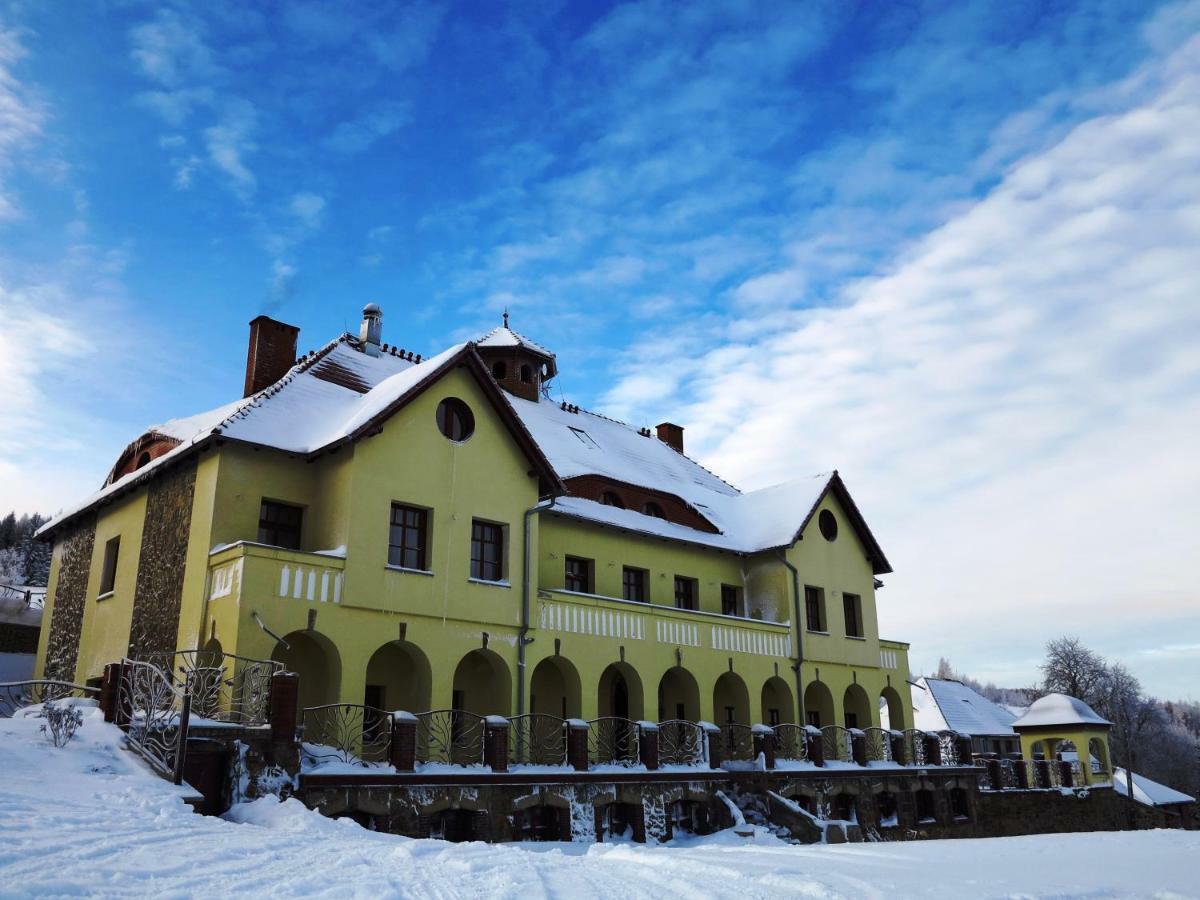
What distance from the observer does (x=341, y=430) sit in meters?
19.5

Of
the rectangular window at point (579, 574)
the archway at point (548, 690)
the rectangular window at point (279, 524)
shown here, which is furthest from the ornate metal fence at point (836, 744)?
the rectangular window at point (279, 524)

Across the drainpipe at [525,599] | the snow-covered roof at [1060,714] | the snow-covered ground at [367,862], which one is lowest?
the snow-covered ground at [367,862]

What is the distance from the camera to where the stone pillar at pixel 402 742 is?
15.9 m

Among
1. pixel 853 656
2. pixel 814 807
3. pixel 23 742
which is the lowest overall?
pixel 814 807

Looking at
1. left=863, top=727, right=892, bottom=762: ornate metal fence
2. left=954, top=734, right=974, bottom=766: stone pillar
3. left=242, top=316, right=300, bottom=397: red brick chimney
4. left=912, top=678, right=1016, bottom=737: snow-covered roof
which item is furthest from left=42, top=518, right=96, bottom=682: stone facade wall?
left=912, top=678, right=1016, bottom=737: snow-covered roof

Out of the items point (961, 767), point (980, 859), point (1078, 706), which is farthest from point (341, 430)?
point (1078, 706)

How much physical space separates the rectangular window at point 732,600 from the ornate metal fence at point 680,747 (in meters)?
6.22

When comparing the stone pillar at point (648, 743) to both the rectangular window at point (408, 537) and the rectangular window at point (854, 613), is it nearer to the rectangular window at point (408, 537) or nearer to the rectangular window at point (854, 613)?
the rectangular window at point (408, 537)

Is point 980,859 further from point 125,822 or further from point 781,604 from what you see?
point 781,604

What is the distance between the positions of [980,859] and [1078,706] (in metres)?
33.7

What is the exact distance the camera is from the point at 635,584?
87.0ft

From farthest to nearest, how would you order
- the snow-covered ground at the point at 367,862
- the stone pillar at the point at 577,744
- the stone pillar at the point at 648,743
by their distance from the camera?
the stone pillar at the point at 648,743
the stone pillar at the point at 577,744
the snow-covered ground at the point at 367,862

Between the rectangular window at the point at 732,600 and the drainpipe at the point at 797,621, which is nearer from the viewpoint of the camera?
the drainpipe at the point at 797,621

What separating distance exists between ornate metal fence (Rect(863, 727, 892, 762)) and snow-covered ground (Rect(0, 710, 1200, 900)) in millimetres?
15339
